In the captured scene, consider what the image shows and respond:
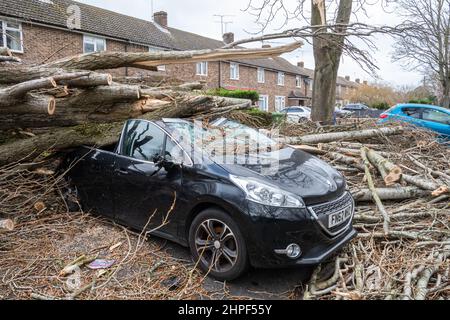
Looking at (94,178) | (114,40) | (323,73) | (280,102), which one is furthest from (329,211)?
(280,102)

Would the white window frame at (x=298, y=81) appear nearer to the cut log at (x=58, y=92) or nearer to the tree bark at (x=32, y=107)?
the cut log at (x=58, y=92)

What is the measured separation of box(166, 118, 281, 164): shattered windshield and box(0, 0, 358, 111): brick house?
13.8ft

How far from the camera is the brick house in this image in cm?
1608

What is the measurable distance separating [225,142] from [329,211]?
151 cm

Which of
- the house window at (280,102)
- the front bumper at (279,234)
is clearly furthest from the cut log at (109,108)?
the house window at (280,102)

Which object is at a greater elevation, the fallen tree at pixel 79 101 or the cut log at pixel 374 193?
the fallen tree at pixel 79 101

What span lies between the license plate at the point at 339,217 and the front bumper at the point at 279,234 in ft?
0.57

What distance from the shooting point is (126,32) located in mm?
21562

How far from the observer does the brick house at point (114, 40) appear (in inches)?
633
